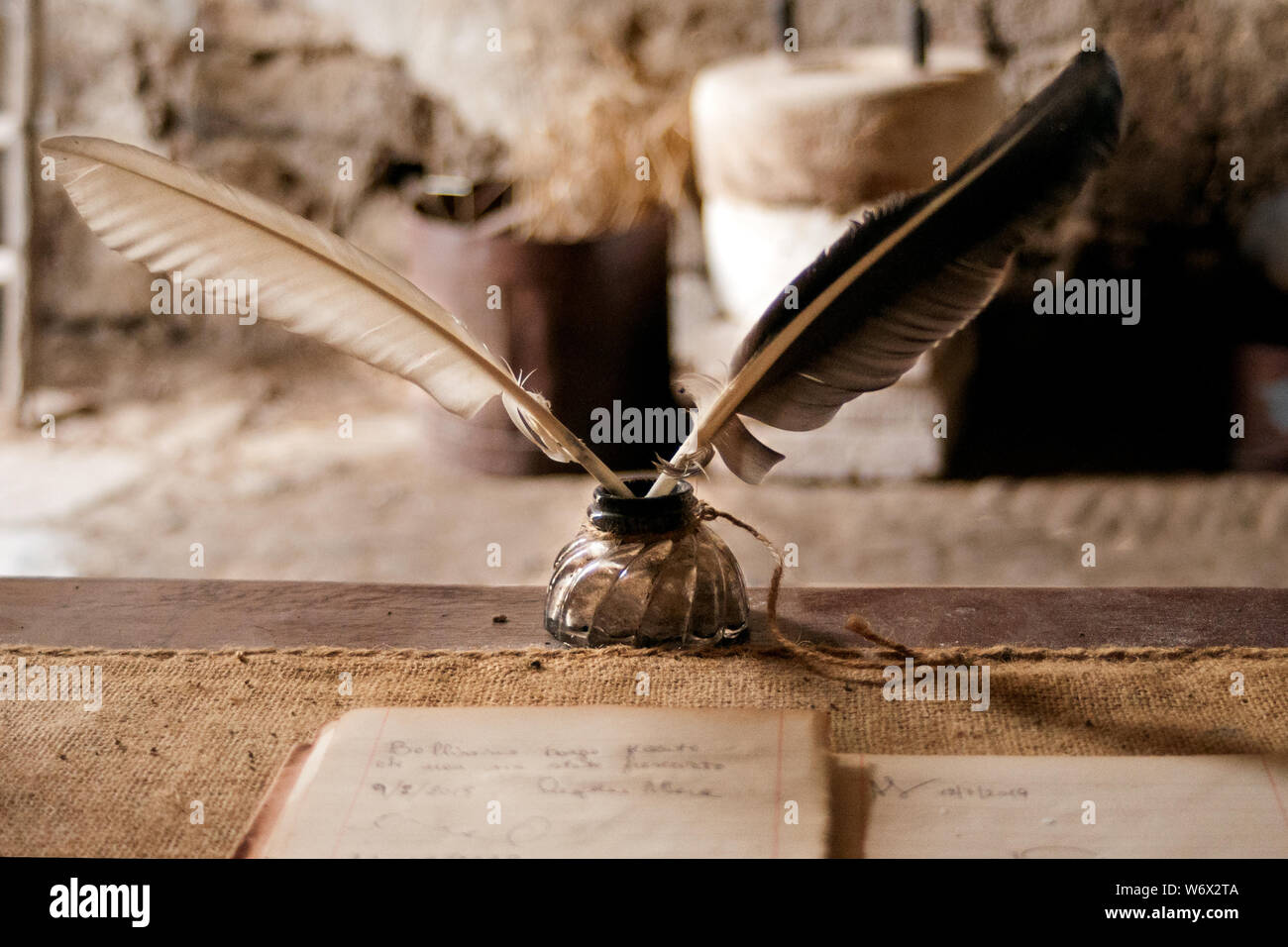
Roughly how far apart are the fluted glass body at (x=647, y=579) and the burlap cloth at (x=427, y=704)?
0.07 ft

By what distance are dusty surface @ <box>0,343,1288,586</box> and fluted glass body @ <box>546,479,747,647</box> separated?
136 centimetres

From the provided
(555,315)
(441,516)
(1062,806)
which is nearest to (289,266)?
(1062,806)

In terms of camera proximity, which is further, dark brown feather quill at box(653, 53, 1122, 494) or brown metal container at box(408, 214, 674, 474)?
brown metal container at box(408, 214, 674, 474)

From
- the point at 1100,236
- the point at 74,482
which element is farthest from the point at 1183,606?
the point at 74,482

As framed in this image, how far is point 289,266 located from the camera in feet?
3.27

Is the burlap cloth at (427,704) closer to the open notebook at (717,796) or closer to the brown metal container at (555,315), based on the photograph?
the open notebook at (717,796)

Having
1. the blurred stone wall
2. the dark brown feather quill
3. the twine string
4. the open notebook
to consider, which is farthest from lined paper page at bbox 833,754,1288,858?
the blurred stone wall

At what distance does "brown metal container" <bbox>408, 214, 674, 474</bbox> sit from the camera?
2.93 meters

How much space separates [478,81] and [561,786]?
2968 millimetres

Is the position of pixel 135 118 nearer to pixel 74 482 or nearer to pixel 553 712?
pixel 74 482

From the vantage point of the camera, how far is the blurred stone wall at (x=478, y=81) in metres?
3.15

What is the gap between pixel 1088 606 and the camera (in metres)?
1.15

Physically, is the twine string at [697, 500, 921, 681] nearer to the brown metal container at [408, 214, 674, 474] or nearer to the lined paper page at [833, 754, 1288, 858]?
the lined paper page at [833, 754, 1288, 858]

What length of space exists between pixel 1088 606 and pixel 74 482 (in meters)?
2.46
